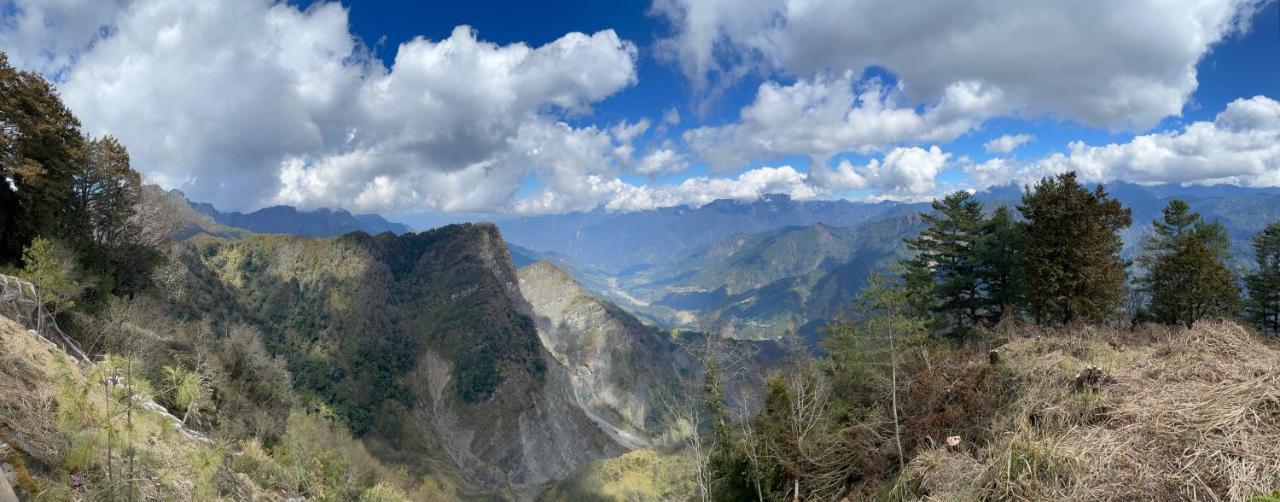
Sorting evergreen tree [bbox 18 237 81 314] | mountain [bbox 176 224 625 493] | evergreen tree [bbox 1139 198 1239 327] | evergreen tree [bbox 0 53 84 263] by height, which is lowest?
mountain [bbox 176 224 625 493]

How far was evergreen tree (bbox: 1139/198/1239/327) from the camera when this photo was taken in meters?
30.9

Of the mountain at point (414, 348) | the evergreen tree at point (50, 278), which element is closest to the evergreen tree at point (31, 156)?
the evergreen tree at point (50, 278)

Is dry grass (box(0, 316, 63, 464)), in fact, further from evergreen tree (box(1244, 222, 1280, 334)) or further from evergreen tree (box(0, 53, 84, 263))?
evergreen tree (box(1244, 222, 1280, 334))

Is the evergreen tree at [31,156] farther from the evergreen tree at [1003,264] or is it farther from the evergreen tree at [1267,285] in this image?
the evergreen tree at [1267,285]

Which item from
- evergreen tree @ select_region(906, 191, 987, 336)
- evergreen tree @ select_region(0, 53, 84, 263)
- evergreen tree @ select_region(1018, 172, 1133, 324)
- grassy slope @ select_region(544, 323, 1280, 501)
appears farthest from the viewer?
evergreen tree @ select_region(906, 191, 987, 336)

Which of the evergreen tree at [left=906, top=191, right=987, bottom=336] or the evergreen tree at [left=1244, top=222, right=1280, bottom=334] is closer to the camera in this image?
the evergreen tree at [left=906, top=191, right=987, bottom=336]

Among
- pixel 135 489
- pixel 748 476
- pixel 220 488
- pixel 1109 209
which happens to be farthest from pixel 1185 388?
pixel 1109 209

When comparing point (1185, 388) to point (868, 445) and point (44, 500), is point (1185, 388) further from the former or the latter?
point (44, 500)

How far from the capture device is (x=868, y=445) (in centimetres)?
1189

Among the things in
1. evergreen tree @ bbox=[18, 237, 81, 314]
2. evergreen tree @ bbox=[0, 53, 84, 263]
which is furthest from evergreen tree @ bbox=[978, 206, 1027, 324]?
evergreen tree @ bbox=[0, 53, 84, 263]

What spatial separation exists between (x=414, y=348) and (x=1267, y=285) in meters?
162

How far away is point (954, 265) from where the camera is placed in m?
34.4

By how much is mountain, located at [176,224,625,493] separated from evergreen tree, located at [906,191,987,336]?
10122cm

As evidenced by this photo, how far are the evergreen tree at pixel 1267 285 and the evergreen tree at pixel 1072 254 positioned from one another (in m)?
20.9
